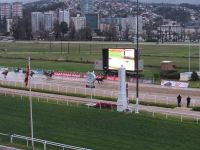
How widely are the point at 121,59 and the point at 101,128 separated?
951 inches

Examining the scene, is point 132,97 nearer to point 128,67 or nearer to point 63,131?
point 128,67

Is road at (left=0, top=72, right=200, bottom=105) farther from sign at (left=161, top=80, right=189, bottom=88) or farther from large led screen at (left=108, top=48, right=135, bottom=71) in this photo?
large led screen at (left=108, top=48, right=135, bottom=71)

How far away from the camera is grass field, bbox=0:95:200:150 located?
25.9 metres

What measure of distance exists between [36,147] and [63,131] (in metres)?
4.11

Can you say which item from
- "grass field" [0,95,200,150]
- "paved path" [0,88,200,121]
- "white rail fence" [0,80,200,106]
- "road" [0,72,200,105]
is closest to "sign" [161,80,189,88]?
"road" [0,72,200,105]

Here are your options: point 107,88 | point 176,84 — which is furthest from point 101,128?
point 176,84

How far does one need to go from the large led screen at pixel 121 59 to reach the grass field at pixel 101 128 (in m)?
14.7

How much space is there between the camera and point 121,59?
176ft

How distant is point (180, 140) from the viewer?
2662 cm

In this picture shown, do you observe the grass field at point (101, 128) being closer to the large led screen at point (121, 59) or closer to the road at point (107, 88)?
the road at point (107, 88)

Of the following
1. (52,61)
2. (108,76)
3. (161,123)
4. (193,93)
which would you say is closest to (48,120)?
(161,123)

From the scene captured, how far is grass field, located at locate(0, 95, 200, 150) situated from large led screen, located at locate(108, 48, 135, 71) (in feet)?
48.3

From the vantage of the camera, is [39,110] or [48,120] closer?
[48,120]

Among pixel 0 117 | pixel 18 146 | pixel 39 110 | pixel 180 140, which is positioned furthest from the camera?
pixel 39 110
